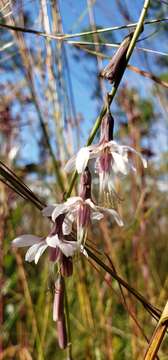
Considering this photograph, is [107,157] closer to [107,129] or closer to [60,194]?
[107,129]

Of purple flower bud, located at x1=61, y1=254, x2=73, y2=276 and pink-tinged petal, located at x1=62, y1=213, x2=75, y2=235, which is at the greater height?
pink-tinged petal, located at x1=62, y1=213, x2=75, y2=235

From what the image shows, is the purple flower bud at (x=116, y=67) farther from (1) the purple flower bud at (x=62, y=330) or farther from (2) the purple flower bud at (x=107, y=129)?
(1) the purple flower bud at (x=62, y=330)

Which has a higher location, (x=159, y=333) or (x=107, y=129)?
(x=107, y=129)

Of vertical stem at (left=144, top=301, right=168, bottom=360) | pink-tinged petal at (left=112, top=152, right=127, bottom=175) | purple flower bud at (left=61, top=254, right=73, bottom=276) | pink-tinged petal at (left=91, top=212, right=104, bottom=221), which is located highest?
pink-tinged petal at (left=112, top=152, right=127, bottom=175)

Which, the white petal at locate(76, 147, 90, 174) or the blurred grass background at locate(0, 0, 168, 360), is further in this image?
the blurred grass background at locate(0, 0, 168, 360)

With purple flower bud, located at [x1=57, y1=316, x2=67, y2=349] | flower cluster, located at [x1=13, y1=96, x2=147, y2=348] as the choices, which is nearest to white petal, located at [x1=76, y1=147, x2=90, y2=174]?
flower cluster, located at [x1=13, y1=96, x2=147, y2=348]

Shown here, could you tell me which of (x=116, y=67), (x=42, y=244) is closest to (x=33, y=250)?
(x=42, y=244)

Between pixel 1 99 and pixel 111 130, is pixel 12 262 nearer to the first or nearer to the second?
pixel 1 99

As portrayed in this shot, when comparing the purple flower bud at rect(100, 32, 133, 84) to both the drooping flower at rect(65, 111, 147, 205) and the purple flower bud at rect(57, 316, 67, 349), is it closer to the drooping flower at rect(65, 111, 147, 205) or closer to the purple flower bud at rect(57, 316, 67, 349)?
the drooping flower at rect(65, 111, 147, 205)

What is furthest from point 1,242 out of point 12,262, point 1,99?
point 12,262
